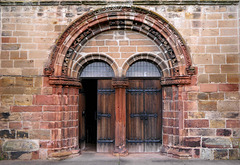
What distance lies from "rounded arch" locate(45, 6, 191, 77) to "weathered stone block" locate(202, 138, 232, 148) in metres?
1.84

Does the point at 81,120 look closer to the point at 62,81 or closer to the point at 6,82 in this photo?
the point at 62,81

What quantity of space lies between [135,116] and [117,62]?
161cm

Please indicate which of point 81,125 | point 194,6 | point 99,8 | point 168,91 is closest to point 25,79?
point 81,125

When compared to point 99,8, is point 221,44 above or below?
below

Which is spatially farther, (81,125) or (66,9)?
(81,125)

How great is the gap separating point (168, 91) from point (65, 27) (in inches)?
131

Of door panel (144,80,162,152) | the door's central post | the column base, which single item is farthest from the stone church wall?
the column base

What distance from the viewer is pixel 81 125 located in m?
6.09

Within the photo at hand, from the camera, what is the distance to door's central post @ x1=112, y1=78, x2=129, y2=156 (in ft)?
18.0

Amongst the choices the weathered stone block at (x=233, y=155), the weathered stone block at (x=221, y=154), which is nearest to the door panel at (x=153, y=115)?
the weathered stone block at (x=221, y=154)

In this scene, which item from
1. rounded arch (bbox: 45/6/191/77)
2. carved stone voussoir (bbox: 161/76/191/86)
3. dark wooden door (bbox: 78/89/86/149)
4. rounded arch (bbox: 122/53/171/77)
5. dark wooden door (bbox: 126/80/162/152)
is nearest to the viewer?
carved stone voussoir (bbox: 161/76/191/86)

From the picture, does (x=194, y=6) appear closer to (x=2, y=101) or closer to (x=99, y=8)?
(x=99, y=8)

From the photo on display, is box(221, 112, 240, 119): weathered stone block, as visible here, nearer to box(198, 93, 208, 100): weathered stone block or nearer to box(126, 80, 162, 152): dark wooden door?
box(198, 93, 208, 100): weathered stone block

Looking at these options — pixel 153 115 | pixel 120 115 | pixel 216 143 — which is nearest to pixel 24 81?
pixel 120 115
